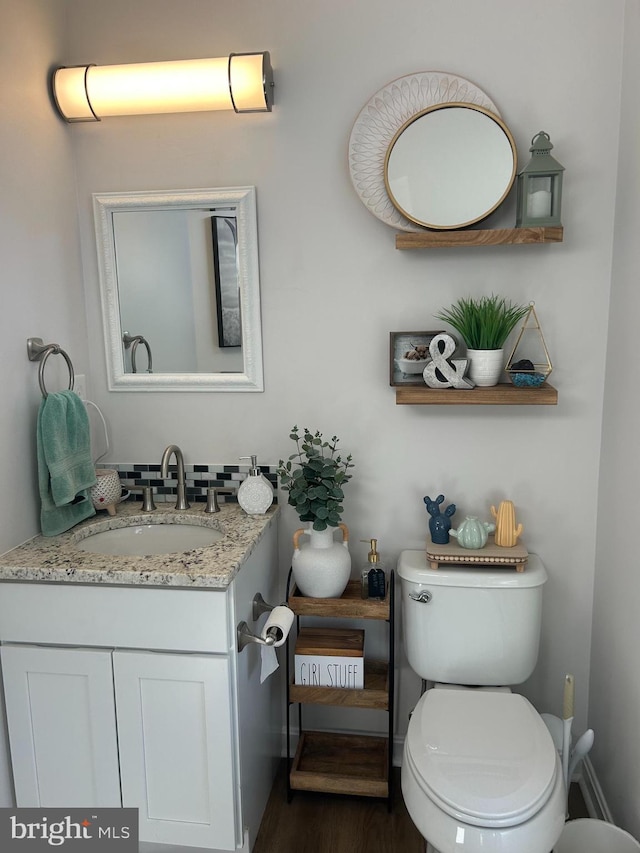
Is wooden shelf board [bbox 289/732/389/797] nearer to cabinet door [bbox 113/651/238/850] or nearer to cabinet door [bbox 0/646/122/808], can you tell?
cabinet door [bbox 113/651/238/850]

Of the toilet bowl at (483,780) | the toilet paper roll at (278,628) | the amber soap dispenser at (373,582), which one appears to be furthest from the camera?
the amber soap dispenser at (373,582)

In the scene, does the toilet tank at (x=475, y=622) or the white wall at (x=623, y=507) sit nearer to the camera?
the white wall at (x=623, y=507)

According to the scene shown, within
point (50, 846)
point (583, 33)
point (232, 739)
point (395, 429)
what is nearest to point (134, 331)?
point (395, 429)

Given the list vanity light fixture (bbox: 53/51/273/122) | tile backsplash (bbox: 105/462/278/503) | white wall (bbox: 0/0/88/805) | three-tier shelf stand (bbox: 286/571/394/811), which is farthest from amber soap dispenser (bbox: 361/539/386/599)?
vanity light fixture (bbox: 53/51/273/122)

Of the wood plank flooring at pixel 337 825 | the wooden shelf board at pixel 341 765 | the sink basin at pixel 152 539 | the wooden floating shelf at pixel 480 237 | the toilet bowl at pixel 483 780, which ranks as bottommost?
the wood plank flooring at pixel 337 825

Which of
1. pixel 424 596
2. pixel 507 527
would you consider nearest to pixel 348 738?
pixel 424 596

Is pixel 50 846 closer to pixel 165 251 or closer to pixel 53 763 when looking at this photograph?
pixel 53 763

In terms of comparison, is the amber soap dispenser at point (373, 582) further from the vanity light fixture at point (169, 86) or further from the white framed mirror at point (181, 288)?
the vanity light fixture at point (169, 86)

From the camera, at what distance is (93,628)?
1.56m

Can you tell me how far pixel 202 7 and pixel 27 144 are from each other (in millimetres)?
638

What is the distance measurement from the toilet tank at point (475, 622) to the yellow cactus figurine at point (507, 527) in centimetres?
8

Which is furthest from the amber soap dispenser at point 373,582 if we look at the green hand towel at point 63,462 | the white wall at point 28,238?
the white wall at point 28,238

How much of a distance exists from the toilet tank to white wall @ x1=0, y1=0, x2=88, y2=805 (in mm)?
1090

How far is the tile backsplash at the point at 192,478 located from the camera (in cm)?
204
